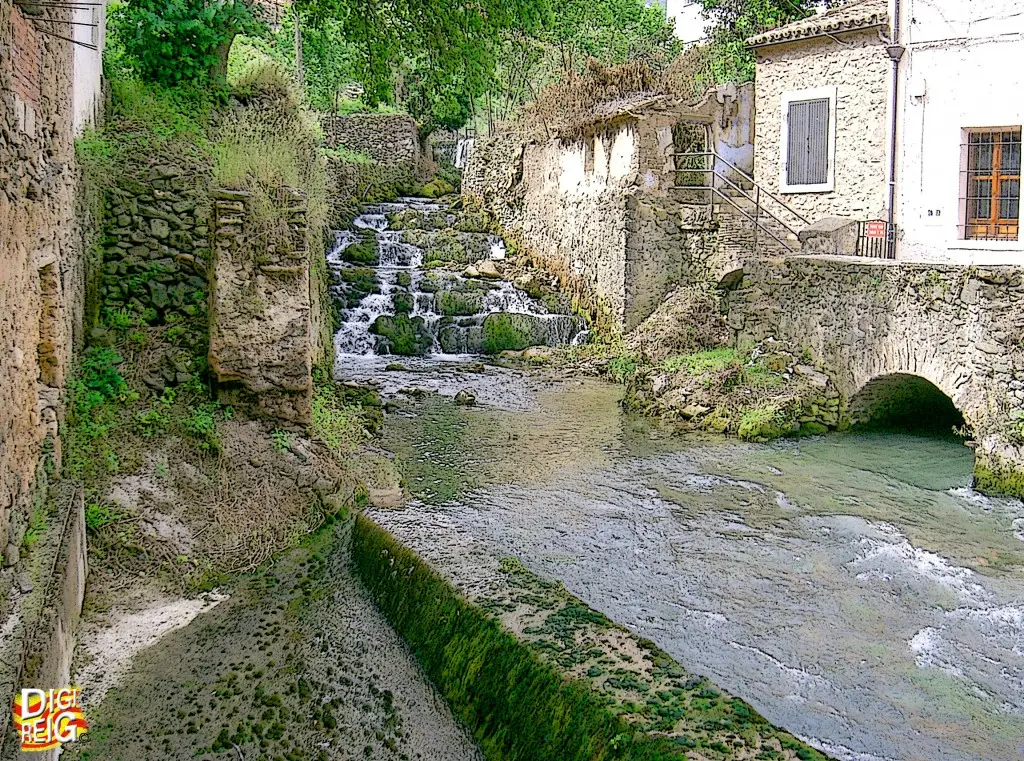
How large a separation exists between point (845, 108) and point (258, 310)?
13637 mm

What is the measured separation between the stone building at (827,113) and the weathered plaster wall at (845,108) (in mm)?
18

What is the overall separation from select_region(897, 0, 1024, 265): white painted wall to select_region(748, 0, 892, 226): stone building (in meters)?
1.24

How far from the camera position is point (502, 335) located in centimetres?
1825

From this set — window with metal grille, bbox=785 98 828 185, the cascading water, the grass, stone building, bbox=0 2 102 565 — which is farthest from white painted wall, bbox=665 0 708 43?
stone building, bbox=0 2 102 565

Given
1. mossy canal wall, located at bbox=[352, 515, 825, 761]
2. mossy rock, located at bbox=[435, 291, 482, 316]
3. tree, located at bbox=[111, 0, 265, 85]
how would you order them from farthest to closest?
mossy rock, located at bbox=[435, 291, 482, 316]
tree, located at bbox=[111, 0, 265, 85]
mossy canal wall, located at bbox=[352, 515, 825, 761]

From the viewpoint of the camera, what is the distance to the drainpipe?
15.6 metres

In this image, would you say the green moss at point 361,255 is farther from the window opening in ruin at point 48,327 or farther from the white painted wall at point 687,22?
the white painted wall at point 687,22

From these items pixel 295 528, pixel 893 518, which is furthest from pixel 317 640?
pixel 893 518

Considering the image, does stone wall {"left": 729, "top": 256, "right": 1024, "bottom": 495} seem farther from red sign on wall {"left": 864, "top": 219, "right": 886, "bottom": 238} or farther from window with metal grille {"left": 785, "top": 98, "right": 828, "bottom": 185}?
window with metal grille {"left": 785, "top": 98, "right": 828, "bottom": 185}

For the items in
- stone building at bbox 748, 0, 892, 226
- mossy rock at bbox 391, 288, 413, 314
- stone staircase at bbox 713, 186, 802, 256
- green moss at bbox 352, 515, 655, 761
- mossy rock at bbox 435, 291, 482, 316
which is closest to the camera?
green moss at bbox 352, 515, 655, 761

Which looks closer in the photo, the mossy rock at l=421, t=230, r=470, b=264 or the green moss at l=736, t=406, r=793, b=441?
the green moss at l=736, t=406, r=793, b=441

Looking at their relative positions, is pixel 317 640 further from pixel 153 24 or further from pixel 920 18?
pixel 920 18

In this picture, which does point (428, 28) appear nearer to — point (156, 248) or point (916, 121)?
point (156, 248)

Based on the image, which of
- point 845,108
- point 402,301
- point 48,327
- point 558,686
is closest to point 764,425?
point 558,686
